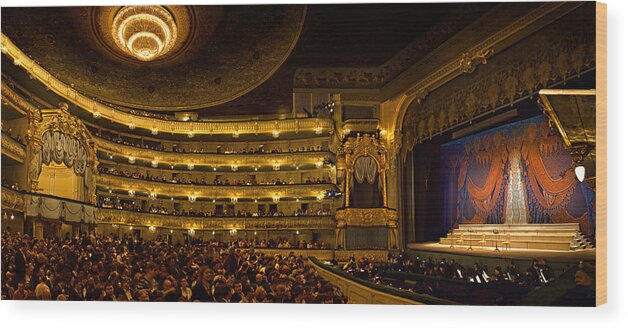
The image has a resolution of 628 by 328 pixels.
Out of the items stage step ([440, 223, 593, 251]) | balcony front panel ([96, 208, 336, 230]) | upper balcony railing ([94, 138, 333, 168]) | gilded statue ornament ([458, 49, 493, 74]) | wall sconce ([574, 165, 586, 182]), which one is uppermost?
gilded statue ornament ([458, 49, 493, 74])

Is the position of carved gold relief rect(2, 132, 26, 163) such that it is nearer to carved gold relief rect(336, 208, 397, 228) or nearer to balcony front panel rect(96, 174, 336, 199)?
balcony front panel rect(96, 174, 336, 199)

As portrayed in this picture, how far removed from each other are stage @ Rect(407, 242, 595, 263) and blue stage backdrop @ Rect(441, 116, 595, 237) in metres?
0.33

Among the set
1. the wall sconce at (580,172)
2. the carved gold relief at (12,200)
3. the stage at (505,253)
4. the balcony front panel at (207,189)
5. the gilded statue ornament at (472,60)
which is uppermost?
the gilded statue ornament at (472,60)

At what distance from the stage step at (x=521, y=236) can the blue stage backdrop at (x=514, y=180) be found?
0.30 ft

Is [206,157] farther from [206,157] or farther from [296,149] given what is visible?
[296,149]

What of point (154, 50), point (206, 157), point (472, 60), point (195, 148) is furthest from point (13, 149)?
point (472, 60)

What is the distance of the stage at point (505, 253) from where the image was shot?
9789 millimetres

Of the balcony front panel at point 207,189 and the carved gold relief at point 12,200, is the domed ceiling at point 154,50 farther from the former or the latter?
the carved gold relief at point 12,200

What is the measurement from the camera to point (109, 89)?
11.3 m

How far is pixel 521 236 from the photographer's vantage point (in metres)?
10.1

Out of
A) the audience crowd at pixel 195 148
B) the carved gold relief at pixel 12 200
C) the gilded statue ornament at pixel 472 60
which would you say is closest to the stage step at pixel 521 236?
the gilded statue ornament at pixel 472 60

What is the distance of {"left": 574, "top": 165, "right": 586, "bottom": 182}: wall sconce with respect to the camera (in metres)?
9.87

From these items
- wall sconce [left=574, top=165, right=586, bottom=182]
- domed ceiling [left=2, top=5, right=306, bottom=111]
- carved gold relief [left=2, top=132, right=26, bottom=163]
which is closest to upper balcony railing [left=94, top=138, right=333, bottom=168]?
domed ceiling [left=2, top=5, right=306, bottom=111]

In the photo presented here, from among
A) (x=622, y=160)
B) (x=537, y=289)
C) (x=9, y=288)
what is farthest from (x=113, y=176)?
(x=622, y=160)
